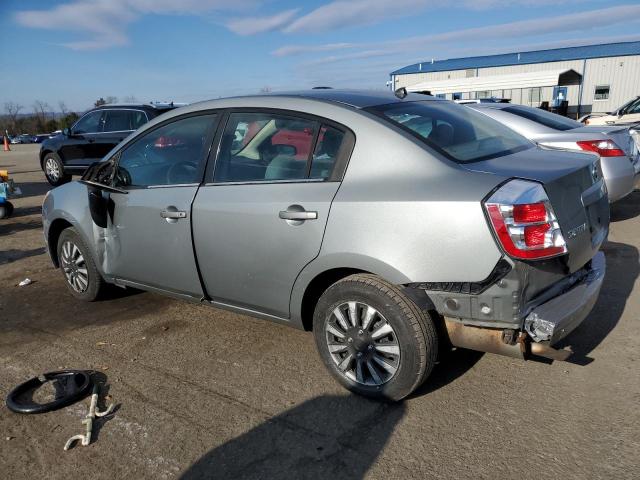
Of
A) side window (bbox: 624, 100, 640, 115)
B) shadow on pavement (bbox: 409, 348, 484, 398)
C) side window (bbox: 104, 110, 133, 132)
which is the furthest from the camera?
side window (bbox: 624, 100, 640, 115)

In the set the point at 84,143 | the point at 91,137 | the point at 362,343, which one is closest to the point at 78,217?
the point at 362,343

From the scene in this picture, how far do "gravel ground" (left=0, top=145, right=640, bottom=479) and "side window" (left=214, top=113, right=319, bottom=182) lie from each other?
128cm

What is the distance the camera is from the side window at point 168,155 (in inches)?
151

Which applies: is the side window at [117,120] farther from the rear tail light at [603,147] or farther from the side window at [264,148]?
the rear tail light at [603,147]

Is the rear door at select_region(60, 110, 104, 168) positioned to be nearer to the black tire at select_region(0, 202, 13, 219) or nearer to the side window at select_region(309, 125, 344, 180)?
the black tire at select_region(0, 202, 13, 219)

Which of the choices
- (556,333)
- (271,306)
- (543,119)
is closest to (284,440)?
(271,306)

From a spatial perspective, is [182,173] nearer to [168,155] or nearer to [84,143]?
[168,155]

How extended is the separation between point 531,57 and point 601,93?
23.1ft

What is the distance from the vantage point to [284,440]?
9.25 ft

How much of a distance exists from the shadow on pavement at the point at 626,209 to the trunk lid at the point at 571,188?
15.7ft

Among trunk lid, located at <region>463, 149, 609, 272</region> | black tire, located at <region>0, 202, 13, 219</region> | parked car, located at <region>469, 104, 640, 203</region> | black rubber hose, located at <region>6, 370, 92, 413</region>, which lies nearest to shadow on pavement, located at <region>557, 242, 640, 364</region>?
trunk lid, located at <region>463, 149, 609, 272</region>

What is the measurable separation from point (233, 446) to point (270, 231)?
4.04 feet

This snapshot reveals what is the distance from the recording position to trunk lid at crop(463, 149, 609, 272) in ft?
9.19

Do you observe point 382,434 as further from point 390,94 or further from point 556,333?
point 390,94
